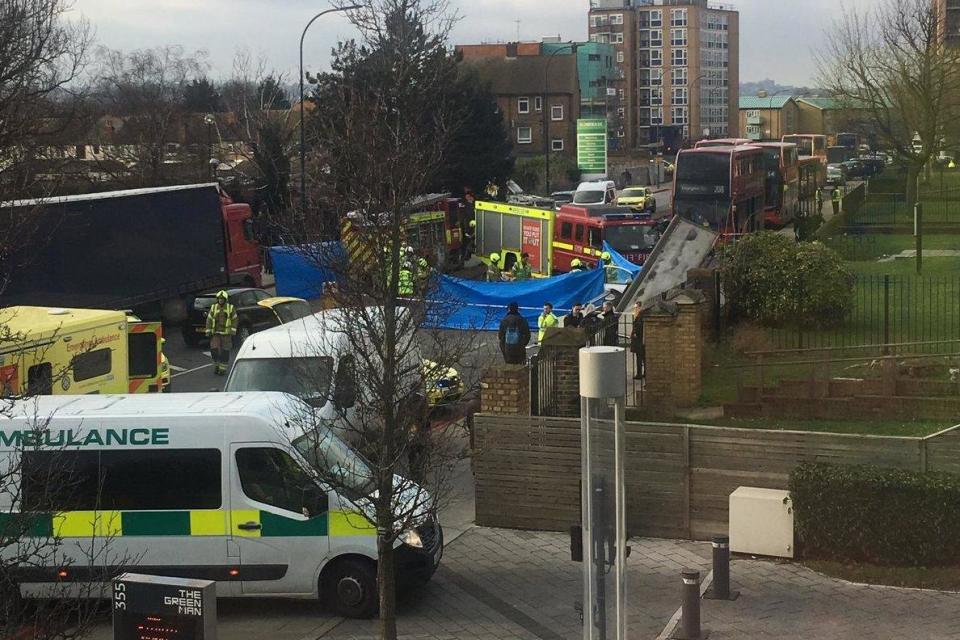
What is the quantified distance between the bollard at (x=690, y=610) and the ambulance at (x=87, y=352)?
8.66 m

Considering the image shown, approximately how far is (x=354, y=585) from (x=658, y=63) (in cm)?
14168

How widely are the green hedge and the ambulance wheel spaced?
4145 millimetres

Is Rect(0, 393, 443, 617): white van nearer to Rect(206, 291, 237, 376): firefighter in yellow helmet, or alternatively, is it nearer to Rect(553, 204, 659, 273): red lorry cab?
Rect(206, 291, 237, 376): firefighter in yellow helmet

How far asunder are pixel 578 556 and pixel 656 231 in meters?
27.2

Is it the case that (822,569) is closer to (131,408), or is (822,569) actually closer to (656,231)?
(131,408)

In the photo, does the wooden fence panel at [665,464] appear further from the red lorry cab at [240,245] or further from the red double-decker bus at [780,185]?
the red double-decker bus at [780,185]

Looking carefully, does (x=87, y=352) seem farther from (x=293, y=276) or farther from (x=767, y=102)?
(x=767, y=102)

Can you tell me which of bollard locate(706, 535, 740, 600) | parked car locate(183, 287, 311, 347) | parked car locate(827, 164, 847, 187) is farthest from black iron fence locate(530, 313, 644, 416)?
parked car locate(827, 164, 847, 187)

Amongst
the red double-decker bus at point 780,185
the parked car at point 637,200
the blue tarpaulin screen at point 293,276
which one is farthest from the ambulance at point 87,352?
the parked car at point 637,200

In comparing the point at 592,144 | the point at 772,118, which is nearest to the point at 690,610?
the point at 592,144

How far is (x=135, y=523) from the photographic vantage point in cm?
1083

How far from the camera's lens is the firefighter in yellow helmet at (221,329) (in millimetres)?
23312

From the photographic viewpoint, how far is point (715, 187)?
39.0m

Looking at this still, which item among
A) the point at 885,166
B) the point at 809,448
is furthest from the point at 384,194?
the point at 885,166
